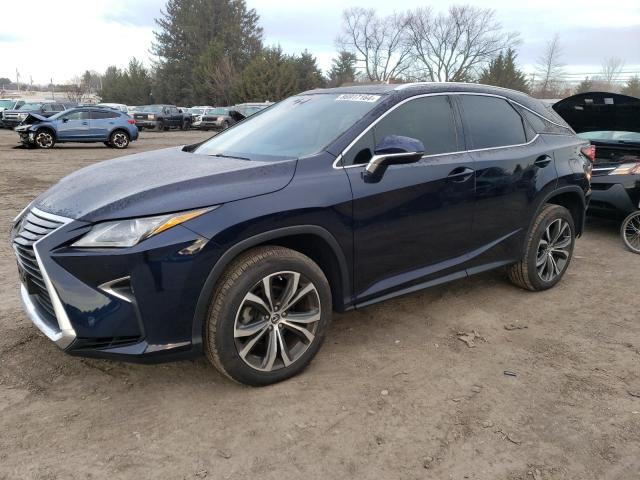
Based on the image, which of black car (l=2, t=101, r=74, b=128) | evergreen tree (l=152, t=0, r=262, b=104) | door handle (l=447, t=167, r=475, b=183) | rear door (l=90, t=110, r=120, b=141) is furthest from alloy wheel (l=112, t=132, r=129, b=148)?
evergreen tree (l=152, t=0, r=262, b=104)

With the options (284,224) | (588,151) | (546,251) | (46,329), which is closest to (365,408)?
(284,224)

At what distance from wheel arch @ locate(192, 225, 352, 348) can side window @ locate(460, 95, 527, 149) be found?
150 cm

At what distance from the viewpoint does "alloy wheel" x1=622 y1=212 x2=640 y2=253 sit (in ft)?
20.2

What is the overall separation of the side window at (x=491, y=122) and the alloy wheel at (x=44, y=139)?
17.9 m

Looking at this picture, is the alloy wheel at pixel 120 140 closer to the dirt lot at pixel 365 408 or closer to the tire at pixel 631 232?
the dirt lot at pixel 365 408

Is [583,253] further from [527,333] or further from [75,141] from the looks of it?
[75,141]

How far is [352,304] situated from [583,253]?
13.1ft

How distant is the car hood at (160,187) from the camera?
2.58 metres

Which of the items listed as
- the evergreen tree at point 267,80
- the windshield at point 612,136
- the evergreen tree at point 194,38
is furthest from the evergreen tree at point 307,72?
the windshield at point 612,136

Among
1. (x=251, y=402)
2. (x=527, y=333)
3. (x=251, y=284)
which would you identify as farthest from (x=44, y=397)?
→ (x=527, y=333)

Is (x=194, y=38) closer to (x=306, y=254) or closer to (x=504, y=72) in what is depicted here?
(x=504, y=72)

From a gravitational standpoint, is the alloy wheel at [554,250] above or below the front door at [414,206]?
below

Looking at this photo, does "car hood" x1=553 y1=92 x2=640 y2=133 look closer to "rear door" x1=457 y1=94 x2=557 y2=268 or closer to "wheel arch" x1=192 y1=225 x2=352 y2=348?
"rear door" x1=457 y1=94 x2=557 y2=268

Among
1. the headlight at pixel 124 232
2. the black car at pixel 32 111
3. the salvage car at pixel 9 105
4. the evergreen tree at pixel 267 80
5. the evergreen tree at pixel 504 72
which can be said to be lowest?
the headlight at pixel 124 232
